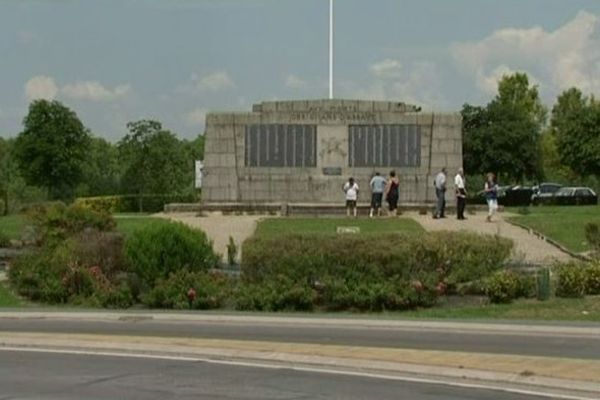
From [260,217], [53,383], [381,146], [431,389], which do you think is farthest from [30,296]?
[381,146]

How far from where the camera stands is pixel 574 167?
7075 cm

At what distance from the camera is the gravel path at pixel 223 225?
110 feet

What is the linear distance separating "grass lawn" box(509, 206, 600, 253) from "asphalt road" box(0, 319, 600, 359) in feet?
39.1

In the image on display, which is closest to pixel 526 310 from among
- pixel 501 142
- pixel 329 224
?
pixel 329 224

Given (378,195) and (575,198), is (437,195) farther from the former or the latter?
(575,198)

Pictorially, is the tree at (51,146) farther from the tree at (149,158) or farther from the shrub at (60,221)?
the shrub at (60,221)

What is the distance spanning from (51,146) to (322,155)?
20123 millimetres

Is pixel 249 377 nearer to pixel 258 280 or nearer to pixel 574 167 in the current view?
pixel 258 280

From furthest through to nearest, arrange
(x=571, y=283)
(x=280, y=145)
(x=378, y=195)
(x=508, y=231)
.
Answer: (x=280, y=145) → (x=378, y=195) → (x=508, y=231) → (x=571, y=283)

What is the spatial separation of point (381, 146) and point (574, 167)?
25541mm

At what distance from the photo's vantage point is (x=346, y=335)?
18594mm

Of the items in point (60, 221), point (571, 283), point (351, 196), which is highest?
point (351, 196)

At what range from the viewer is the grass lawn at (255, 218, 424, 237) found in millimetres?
35219

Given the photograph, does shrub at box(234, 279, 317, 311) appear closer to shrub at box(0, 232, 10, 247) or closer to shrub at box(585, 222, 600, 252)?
shrub at box(585, 222, 600, 252)
